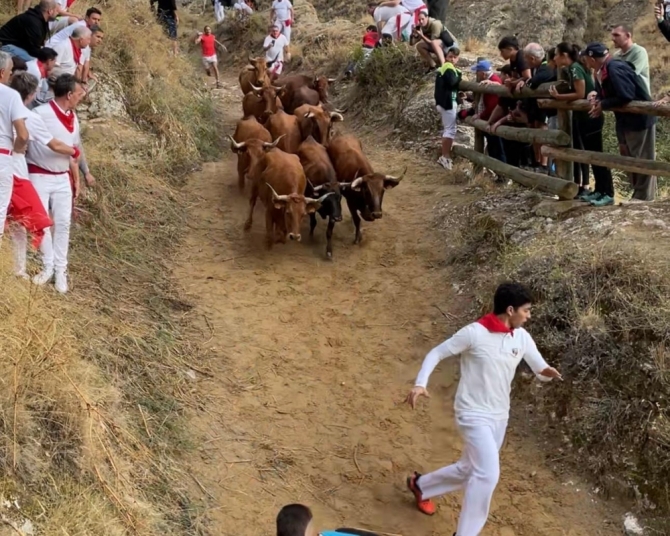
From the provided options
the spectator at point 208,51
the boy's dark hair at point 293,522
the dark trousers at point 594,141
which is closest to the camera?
the boy's dark hair at point 293,522

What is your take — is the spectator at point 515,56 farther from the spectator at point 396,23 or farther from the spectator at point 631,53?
the spectator at point 396,23

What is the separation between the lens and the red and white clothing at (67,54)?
8867mm

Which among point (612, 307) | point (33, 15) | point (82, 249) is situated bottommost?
point (82, 249)

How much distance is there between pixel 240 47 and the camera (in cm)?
2086

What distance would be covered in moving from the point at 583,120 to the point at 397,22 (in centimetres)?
842

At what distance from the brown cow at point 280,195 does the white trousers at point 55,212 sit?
2.94 metres

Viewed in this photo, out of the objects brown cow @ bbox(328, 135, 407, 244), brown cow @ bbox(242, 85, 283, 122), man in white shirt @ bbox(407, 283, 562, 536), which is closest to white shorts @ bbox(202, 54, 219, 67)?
brown cow @ bbox(242, 85, 283, 122)

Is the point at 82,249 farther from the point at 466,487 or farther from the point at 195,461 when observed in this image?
the point at 466,487

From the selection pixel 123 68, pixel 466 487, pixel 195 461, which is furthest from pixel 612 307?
pixel 123 68

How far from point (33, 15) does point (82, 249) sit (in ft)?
10.6

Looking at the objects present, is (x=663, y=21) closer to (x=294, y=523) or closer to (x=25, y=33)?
(x=25, y=33)

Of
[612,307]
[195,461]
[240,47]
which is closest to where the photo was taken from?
[195,461]

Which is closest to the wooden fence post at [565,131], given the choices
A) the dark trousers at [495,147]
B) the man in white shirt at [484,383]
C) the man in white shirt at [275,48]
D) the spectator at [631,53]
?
the spectator at [631,53]

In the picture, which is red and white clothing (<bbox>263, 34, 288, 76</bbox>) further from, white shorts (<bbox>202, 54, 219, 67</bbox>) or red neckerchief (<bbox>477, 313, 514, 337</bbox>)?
red neckerchief (<bbox>477, 313, 514, 337</bbox>)
